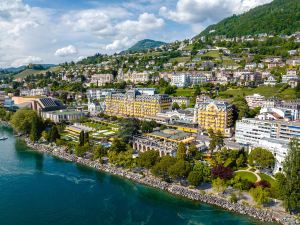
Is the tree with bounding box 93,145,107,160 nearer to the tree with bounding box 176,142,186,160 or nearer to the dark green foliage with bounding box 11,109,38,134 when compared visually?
the tree with bounding box 176,142,186,160

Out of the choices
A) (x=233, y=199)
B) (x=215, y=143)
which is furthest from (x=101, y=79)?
(x=233, y=199)

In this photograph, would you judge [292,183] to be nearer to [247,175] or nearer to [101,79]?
[247,175]

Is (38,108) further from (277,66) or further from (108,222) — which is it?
(277,66)

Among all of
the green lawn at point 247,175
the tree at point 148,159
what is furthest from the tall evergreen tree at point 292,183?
the tree at point 148,159

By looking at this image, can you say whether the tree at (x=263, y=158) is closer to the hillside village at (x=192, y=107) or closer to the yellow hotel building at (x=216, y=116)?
the hillside village at (x=192, y=107)

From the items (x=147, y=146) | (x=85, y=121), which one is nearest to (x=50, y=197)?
(x=147, y=146)

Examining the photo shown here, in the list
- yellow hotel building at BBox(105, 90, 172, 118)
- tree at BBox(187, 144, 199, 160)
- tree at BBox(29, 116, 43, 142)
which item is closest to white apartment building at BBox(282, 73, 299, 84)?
yellow hotel building at BBox(105, 90, 172, 118)
